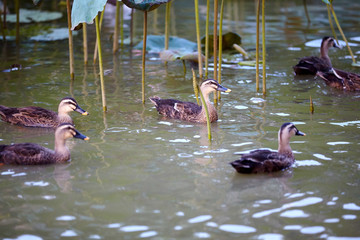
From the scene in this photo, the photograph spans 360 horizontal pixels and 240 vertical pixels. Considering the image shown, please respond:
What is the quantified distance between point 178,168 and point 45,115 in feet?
8.68

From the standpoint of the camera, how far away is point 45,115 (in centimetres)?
816

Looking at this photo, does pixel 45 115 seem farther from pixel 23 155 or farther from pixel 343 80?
pixel 343 80

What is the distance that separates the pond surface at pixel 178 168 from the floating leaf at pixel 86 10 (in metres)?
1.54

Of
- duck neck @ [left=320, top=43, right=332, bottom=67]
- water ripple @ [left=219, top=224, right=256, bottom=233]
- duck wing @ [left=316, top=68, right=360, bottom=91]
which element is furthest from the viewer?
duck neck @ [left=320, top=43, right=332, bottom=67]

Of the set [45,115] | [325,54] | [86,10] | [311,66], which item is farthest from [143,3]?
[325,54]

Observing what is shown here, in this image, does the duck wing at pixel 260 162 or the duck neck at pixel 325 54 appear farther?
the duck neck at pixel 325 54

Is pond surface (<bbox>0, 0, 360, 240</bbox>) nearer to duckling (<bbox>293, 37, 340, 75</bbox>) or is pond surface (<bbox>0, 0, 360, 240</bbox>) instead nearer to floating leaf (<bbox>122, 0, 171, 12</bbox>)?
duckling (<bbox>293, 37, 340, 75</bbox>)

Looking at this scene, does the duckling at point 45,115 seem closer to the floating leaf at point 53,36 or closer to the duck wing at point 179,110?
the duck wing at point 179,110

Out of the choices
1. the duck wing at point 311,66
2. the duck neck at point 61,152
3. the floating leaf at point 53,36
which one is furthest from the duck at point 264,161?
the floating leaf at point 53,36

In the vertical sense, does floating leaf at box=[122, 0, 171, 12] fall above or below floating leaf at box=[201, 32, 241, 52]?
Result: above

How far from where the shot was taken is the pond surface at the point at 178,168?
5129 mm

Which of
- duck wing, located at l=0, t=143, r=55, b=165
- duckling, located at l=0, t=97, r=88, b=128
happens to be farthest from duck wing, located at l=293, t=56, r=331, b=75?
duck wing, located at l=0, t=143, r=55, b=165

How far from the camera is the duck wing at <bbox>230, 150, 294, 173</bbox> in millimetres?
6145

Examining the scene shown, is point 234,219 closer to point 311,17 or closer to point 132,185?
point 132,185
